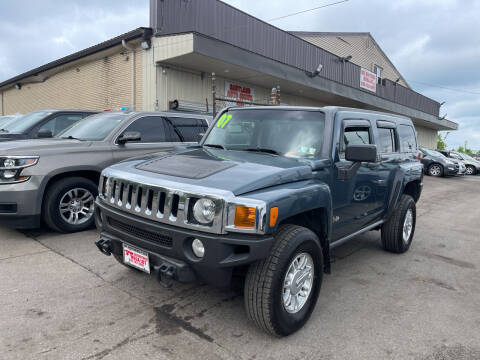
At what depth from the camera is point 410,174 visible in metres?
4.91

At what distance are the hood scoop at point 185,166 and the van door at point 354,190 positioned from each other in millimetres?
1225

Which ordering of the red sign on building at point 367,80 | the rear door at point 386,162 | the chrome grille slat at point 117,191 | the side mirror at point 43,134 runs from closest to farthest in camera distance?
1. the chrome grille slat at point 117,191
2. the rear door at point 386,162
3. the side mirror at point 43,134
4. the red sign on building at point 367,80

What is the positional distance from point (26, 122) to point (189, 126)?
3.79 metres

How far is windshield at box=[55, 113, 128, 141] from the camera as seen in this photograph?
17.9 feet

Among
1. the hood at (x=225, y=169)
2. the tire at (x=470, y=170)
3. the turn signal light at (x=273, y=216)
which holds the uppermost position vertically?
the hood at (x=225, y=169)

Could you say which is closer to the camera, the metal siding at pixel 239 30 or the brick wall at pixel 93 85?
the metal siding at pixel 239 30

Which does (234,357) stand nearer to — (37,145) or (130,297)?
(130,297)

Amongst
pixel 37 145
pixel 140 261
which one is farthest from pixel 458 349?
pixel 37 145

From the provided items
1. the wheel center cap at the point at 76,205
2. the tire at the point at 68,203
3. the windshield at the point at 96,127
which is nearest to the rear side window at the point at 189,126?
the windshield at the point at 96,127

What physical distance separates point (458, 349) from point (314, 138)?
6.77 ft

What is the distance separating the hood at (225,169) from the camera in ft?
8.27

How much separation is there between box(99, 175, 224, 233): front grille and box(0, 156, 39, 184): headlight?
2203 millimetres

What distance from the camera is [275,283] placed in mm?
2467

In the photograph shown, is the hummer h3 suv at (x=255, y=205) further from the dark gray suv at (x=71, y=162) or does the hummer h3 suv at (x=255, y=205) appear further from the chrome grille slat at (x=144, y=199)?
the dark gray suv at (x=71, y=162)
